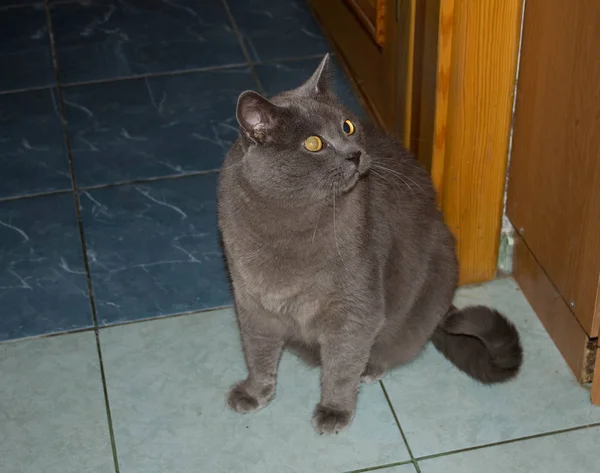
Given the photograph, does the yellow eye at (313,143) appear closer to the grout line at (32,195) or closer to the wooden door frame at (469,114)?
the wooden door frame at (469,114)

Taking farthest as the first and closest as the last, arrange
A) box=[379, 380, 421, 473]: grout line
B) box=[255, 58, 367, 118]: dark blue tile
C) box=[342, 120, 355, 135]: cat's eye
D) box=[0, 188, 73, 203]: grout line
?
box=[255, 58, 367, 118]: dark blue tile → box=[0, 188, 73, 203]: grout line → box=[379, 380, 421, 473]: grout line → box=[342, 120, 355, 135]: cat's eye

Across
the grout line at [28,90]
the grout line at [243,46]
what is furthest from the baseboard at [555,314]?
the grout line at [28,90]

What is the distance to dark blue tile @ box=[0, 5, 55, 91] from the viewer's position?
2.83 meters

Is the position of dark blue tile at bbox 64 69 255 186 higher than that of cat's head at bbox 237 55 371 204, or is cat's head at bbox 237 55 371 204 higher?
cat's head at bbox 237 55 371 204

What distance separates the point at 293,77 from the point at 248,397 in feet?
4.23

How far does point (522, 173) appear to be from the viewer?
1854mm

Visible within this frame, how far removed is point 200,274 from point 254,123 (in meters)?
0.81

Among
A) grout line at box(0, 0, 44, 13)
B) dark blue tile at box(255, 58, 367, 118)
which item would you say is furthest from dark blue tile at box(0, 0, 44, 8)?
dark blue tile at box(255, 58, 367, 118)

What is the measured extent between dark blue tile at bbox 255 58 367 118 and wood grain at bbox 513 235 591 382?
0.81m

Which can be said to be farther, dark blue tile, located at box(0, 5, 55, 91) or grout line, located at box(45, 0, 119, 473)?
dark blue tile, located at box(0, 5, 55, 91)

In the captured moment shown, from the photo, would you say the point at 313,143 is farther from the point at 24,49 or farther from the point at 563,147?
the point at 24,49

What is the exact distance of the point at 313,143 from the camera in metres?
1.37

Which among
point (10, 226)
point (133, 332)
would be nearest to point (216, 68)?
point (10, 226)

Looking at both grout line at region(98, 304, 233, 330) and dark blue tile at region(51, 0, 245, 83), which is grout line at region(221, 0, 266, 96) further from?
grout line at region(98, 304, 233, 330)
